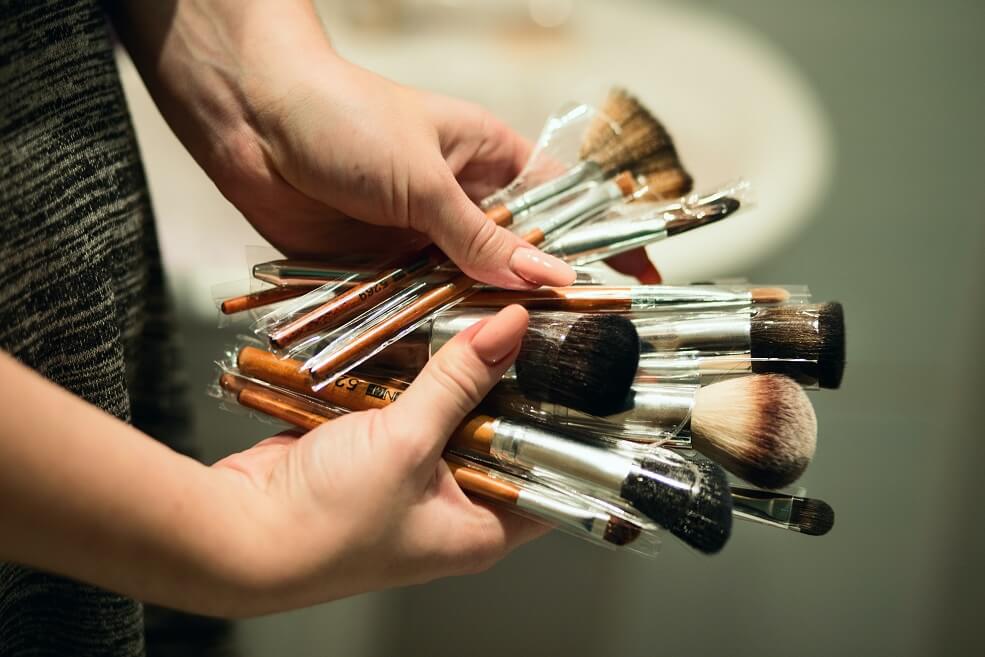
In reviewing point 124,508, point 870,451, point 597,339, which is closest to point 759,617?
point 870,451

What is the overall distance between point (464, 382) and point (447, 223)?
0.10 meters

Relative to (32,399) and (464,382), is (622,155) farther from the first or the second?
(32,399)

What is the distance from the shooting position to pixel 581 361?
0.32 metres

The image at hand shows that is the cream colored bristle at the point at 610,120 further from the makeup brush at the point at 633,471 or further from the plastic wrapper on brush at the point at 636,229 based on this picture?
the makeup brush at the point at 633,471

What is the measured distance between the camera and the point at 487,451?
13.5 inches

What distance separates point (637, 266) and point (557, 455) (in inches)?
8.2

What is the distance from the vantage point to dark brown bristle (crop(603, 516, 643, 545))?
0.32 m

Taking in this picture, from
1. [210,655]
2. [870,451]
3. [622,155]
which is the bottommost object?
[210,655]

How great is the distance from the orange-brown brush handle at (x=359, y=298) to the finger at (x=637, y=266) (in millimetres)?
152

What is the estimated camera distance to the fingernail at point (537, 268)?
36 cm

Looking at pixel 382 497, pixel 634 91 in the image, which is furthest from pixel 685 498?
pixel 634 91

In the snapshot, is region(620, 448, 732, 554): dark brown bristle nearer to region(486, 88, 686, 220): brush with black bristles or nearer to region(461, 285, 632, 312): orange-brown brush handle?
region(461, 285, 632, 312): orange-brown brush handle

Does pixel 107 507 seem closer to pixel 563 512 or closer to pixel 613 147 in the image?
pixel 563 512

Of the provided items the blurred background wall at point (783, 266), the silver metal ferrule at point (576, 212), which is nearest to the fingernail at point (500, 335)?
the silver metal ferrule at point (576, 212)
